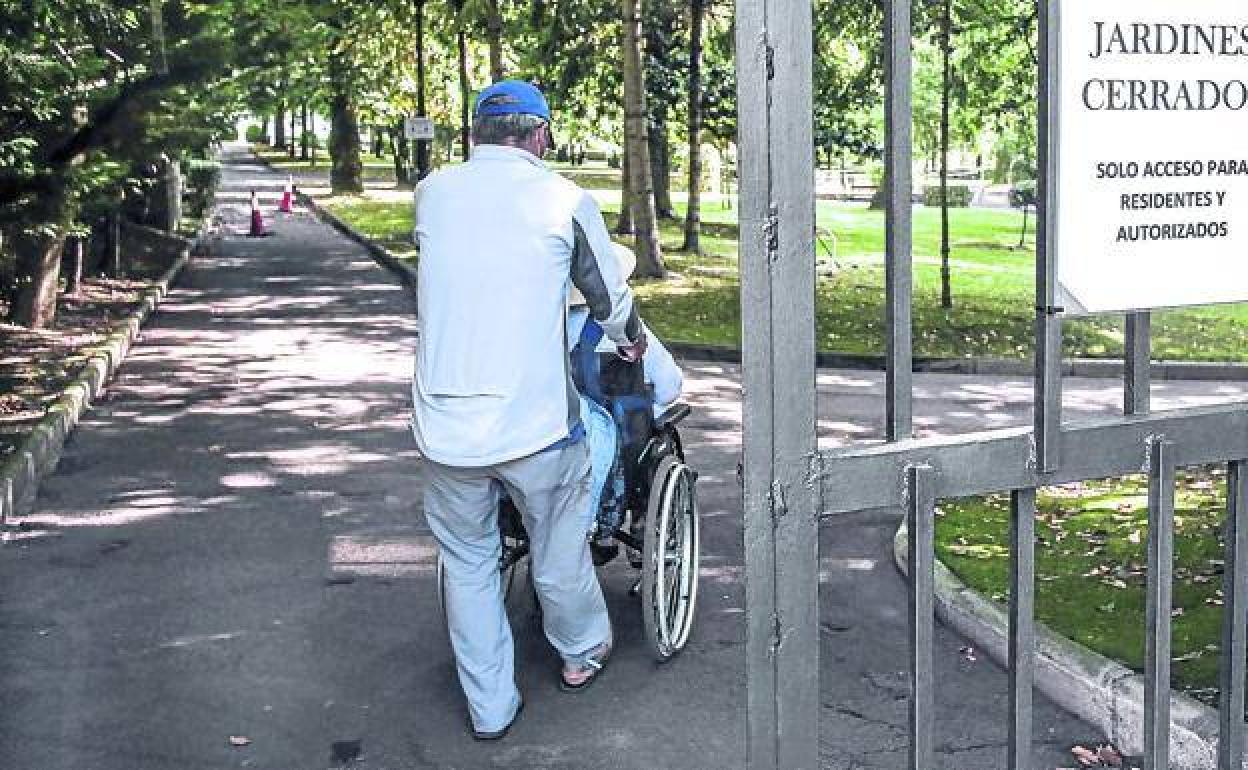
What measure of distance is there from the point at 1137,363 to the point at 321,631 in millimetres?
4751

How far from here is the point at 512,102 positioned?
229 inches

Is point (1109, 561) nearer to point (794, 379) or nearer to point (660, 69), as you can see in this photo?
point (794, 379)

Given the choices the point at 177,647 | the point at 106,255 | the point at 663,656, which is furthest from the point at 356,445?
the point at 106,255

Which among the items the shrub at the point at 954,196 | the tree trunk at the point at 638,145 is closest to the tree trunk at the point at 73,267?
the tree trunk at the point at 638,145

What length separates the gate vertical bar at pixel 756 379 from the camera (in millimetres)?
2650

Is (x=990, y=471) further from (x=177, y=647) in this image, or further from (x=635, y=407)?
(x=177, y=647)

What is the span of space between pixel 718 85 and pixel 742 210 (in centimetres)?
2704

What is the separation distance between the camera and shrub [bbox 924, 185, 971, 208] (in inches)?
1955

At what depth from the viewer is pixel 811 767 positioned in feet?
9.51

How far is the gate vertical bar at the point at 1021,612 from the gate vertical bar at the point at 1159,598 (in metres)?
0.27

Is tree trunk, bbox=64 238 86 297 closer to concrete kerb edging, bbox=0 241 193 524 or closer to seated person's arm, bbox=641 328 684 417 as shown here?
concrete kerb edging, bbox=0 241 193 524

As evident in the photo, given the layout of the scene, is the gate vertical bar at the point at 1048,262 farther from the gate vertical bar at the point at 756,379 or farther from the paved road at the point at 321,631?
the paved road at the point at 321,631

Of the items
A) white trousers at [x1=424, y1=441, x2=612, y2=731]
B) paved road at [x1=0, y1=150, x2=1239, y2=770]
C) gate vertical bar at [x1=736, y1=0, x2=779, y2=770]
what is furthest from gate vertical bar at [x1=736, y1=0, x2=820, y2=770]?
white trousers at [x1=424, y1=441, x2=612, y2=731]

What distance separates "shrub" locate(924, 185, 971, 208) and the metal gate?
46.9 m
